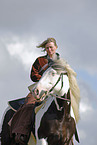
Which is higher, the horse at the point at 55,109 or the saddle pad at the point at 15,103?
the saddle pad at the point at 15,103

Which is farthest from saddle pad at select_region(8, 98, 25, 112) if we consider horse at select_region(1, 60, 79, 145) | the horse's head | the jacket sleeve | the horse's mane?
the horse's head

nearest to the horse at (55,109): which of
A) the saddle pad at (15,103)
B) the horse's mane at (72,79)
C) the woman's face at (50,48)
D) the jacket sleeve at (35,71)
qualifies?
the horse's mane at (72,79)

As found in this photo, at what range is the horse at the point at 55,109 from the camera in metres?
7.08

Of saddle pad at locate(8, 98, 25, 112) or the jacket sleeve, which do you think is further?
saddle pad at locate(8, 98, 25, 112)

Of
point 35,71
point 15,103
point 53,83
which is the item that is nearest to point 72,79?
point 53,83

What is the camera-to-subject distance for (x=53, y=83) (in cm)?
705

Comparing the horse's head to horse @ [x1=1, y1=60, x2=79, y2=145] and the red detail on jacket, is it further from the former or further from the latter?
the red detail on jacket

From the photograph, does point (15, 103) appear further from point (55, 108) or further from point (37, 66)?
point (55, 108)

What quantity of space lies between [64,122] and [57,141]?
0.50m

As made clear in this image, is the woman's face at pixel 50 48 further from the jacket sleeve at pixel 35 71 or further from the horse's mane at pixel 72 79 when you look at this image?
the horse's mane at pixel 72 79

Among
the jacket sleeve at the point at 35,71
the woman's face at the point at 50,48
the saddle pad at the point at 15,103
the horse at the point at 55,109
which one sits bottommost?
the horse at the point at 55,109

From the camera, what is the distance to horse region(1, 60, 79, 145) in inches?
279

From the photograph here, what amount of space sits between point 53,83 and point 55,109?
2.33 ft

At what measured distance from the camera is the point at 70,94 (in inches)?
289
